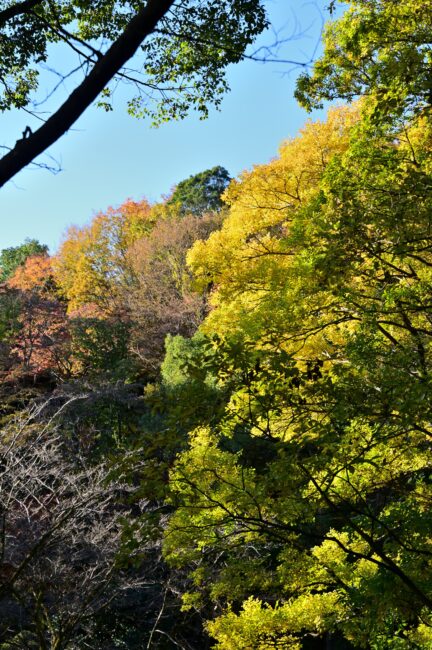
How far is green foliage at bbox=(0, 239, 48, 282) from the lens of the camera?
35.7 meters

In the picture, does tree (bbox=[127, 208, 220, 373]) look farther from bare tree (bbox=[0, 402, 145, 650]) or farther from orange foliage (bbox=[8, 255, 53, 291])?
bare tree (bbox=[0, 402, 145, 650])

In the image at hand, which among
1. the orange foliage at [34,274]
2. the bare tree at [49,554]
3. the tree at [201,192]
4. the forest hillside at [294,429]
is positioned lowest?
the bare tree at [49,554]

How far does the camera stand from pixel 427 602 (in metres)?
4.19

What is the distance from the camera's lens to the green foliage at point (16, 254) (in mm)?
35688

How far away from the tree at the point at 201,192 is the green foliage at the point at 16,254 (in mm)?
9716

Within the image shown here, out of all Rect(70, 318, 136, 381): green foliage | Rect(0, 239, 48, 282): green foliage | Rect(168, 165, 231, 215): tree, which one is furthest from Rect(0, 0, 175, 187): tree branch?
Rect(0, 239, 48, 282): green foliage

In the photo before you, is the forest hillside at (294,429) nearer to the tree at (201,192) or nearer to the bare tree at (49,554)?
the bare tree at (49,554)

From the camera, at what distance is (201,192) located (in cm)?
3369

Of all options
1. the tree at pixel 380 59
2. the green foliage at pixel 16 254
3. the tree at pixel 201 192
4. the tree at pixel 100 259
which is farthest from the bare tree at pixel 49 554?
the green foliage at pixel 16 254

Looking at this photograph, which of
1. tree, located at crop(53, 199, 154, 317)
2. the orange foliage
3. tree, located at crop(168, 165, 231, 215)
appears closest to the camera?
tree, located at crop(53, 199, 154, 317)

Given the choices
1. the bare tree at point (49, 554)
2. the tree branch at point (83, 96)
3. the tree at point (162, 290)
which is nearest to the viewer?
the tree branch at point (83, 96)

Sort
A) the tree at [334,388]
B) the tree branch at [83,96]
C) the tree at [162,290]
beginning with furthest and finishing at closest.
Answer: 1. the tree at [162,290]
2. the tree at [334,388]
3. the tree branch at [83,96]

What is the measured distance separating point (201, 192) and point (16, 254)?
13354 mm

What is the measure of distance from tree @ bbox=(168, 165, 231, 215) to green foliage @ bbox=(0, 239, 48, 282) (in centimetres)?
972
